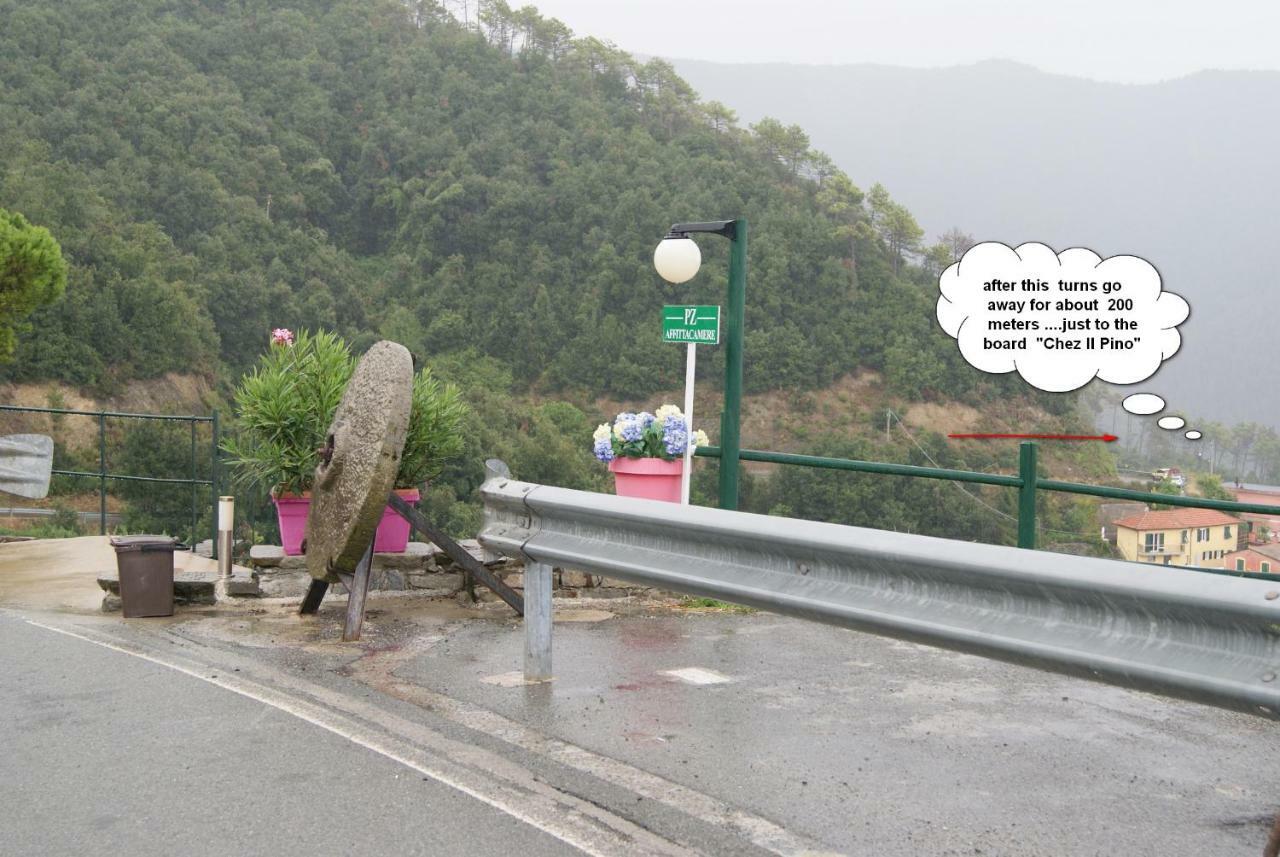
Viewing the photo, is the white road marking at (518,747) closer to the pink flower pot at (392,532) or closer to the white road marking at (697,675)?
the white road marking at (697,675)

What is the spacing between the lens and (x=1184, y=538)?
7.08 metres

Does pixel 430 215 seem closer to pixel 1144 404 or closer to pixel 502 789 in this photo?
pixel 1144 404

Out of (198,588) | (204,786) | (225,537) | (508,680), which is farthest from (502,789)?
(225,537)

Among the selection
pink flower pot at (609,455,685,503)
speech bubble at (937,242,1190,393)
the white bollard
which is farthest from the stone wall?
speech bubble at (937,242,1190,393)

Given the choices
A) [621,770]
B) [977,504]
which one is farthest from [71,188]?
[621,770]

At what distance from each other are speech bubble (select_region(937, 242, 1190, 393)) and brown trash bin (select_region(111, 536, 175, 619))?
6.32 m

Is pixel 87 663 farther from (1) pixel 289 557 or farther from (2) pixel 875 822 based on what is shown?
(2) pixel 875 822

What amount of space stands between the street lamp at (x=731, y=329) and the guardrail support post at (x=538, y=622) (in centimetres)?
287

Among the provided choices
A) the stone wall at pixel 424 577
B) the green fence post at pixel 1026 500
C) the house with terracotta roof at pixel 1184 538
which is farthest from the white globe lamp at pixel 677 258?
the house with terracotta roof at pixel 1184 538

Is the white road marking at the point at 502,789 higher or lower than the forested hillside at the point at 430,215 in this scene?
lower

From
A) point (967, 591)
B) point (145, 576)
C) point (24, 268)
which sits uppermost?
point (24, 268)

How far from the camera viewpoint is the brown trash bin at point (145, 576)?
24.2 feet

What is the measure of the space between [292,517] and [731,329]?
333 cm

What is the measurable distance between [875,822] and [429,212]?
99.9 metres
